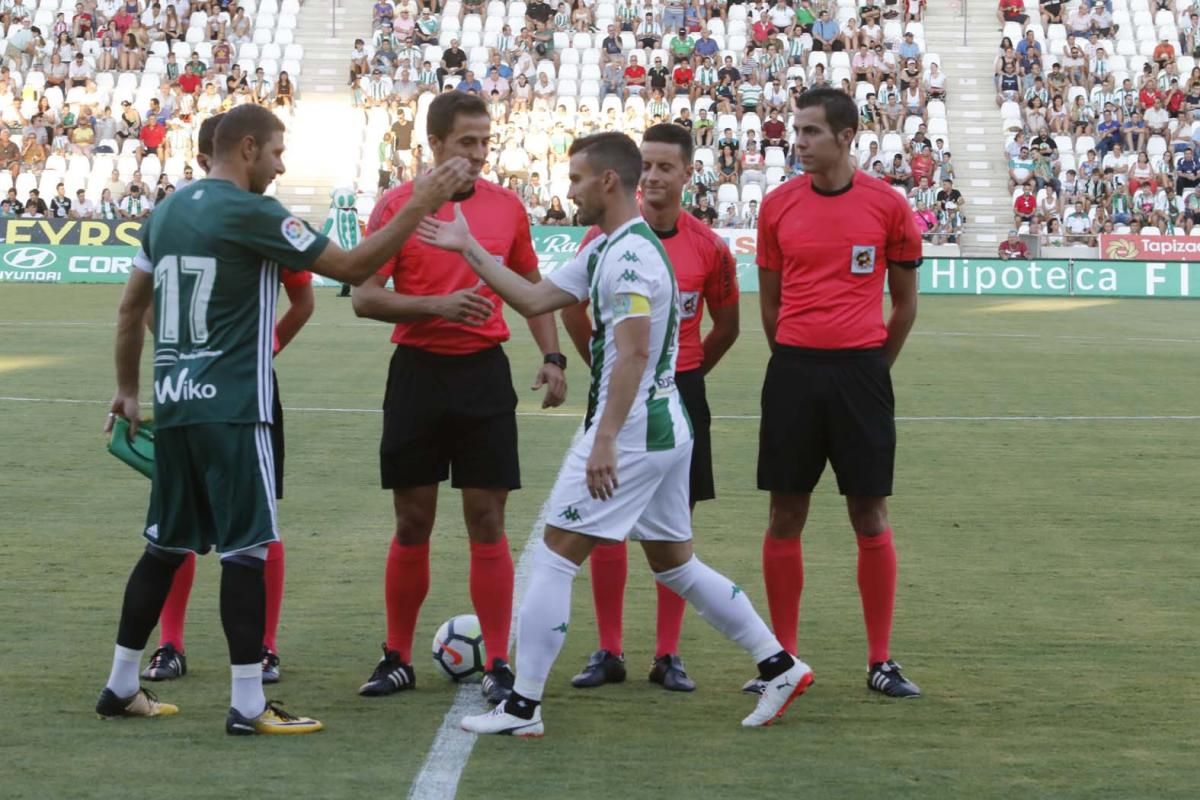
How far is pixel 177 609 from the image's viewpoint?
6.68 m

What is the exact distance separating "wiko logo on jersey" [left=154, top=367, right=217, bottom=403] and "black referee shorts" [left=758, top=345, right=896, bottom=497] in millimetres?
2135

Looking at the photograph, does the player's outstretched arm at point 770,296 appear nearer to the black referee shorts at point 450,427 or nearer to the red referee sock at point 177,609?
the black referee shorts at point 450,427

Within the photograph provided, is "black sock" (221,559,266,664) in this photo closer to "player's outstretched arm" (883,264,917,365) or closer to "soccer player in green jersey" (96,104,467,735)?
"soccer player in green jersey" (96,104,467,735)

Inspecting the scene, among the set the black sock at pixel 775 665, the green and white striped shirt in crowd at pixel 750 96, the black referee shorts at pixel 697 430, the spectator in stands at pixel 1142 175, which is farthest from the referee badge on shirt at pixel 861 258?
the green and white striped shirt in crowd at pixel 750 96

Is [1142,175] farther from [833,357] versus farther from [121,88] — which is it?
[833,357]

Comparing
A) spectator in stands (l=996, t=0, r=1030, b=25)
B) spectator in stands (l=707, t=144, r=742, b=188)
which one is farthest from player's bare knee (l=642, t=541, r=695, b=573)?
spectator in stands (l=996, t=0, r=1030, b=25)

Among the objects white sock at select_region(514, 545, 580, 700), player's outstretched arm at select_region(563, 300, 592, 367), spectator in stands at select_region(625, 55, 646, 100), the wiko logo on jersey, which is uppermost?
spectator in stands at select_region(625, 55, 646, 100)

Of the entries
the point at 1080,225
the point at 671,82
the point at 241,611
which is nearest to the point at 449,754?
the point at 241,611

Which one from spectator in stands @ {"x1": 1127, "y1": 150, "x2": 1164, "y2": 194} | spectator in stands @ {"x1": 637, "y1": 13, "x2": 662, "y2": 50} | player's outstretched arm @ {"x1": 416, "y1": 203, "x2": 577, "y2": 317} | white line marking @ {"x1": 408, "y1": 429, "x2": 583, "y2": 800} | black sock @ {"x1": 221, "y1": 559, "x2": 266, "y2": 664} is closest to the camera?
white line marking @ {"x1": 408, "y1": 429, "x2": 583, "y2": 800}

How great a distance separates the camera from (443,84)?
3931 cm

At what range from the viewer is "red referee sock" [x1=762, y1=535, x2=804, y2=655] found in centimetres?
681

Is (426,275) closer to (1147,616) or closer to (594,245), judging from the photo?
(594,245)

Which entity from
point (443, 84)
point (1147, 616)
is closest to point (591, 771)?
point (1147, 616)

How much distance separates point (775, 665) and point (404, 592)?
1429mm
